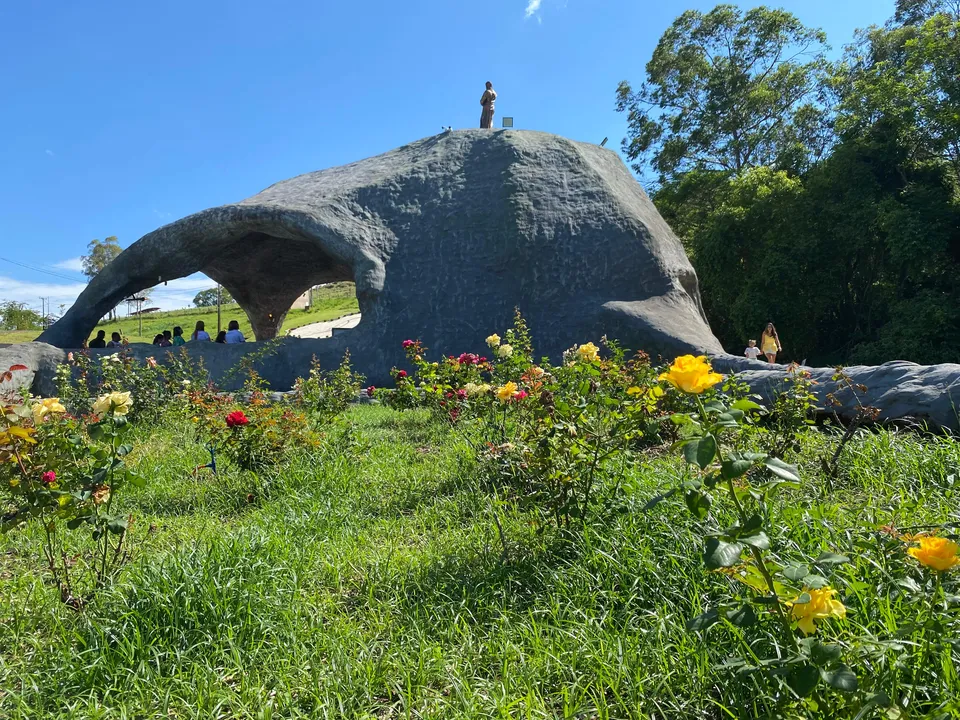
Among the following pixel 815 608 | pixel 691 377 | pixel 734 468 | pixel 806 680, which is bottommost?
pixel 806 680

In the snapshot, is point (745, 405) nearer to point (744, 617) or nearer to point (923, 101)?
point (744, 617)

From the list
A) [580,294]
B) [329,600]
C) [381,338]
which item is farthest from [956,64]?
[329,600]

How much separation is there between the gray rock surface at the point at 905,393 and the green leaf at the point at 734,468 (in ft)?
9.48

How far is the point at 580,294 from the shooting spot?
361 inches

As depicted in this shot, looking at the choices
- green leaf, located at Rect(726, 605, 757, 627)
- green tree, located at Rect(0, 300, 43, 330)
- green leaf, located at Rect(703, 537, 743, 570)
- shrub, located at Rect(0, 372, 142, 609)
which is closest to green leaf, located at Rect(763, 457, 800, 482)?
green leaf, located at Rect(703, 537, 743, 570)

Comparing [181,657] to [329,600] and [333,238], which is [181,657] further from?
[333,238]

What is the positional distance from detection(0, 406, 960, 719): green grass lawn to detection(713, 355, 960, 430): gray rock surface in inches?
38.3

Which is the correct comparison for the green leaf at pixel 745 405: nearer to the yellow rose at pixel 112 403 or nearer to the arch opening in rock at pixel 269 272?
the yellow rose at pixel 112 403

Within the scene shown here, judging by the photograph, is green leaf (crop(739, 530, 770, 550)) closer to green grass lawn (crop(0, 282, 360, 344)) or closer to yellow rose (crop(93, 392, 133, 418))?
yellow rose (crop(93, 392, 133, 418))

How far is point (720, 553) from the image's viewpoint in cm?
151

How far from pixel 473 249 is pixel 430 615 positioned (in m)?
7.74

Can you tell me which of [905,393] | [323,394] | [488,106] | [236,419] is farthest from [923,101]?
[236,419]

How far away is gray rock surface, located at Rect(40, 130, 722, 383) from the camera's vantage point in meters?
9.10

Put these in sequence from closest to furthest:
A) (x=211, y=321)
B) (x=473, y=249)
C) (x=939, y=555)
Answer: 1. (x=939, y=555)
2. (x=473, y=249)
3. (x=211, y=321)
